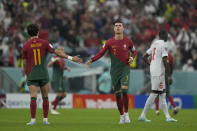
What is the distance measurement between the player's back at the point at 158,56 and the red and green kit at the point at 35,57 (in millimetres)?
3598

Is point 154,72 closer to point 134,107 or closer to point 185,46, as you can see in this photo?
point 134,107

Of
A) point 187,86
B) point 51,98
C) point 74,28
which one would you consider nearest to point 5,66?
point 51,98

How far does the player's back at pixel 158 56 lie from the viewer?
52.2ft

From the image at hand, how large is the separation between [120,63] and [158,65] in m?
1.46

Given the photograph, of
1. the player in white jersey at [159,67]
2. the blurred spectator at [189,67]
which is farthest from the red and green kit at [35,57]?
the blurred spectator at [189,67]

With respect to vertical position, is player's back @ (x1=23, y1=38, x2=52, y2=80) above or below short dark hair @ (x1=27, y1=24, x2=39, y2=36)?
below

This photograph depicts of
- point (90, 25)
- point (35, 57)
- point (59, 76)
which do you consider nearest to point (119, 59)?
point (35, 57)

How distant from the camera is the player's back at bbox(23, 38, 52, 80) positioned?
45.0 feet

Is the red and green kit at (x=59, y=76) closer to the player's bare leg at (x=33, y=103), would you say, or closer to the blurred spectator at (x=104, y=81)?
the blurred spectator at (x=104, y=81)

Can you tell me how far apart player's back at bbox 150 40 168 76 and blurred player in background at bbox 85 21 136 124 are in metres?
1.07

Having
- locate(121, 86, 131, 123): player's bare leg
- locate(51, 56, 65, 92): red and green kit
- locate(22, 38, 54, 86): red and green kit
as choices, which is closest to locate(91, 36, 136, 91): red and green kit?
locate(121, 86, 131, 123): player's bare leg

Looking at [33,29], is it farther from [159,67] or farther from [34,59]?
[159,67]

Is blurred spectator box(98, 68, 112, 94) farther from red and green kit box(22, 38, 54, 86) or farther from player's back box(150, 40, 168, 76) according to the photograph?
red and green kit box(22, 38, 54, 86)

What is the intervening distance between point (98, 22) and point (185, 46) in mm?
4876
